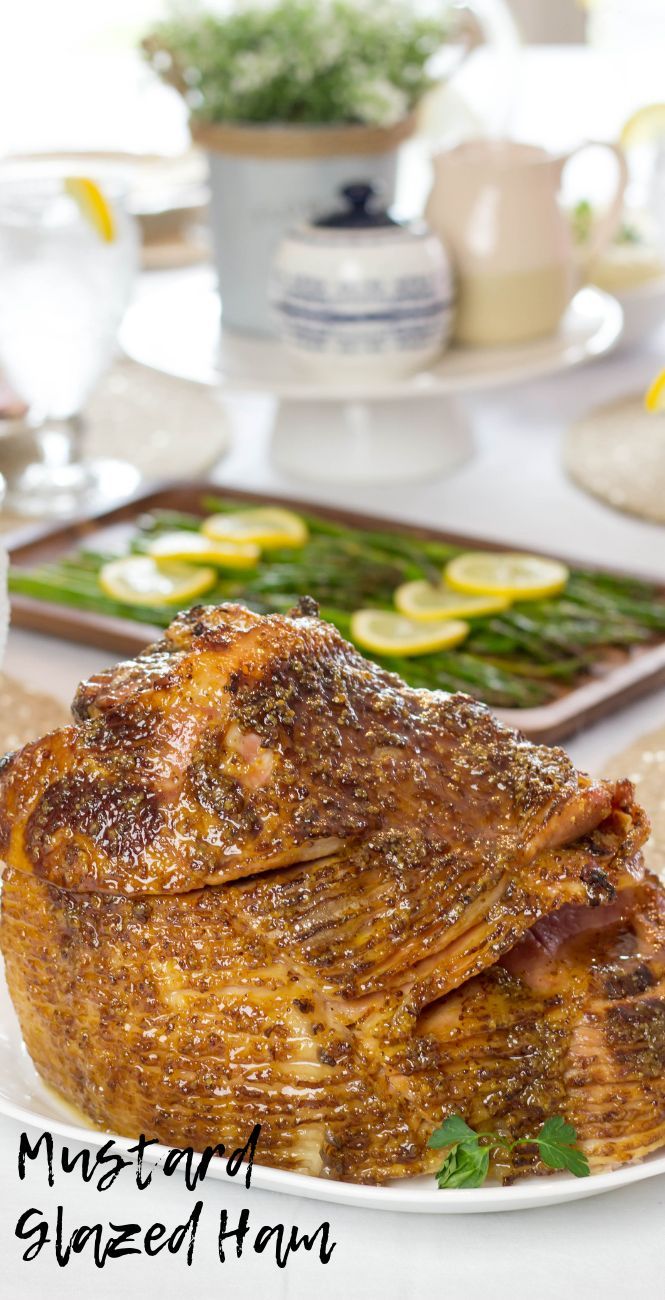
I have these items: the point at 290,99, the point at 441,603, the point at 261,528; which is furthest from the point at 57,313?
the point at 441,603

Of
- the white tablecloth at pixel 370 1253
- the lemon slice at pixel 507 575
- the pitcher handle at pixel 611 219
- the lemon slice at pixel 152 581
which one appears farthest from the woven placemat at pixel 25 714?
the pitcher handle at pixel 611 219

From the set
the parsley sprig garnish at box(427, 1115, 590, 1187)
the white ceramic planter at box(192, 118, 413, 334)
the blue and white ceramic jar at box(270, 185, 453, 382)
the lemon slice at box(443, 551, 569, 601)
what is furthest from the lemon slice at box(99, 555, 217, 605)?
the parsley sprig garnish at box(427, 1115, 590, 1187)

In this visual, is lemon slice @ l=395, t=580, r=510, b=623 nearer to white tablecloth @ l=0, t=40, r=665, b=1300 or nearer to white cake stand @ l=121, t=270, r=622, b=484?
white cake stand @ l=121, t=270, r=622, b=484

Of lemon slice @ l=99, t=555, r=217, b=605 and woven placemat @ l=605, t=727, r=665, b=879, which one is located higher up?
lemon slice @ l=99, t=555, r=217, b=605

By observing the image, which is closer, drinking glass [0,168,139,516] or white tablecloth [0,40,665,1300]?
white tablecloth [0,40,665,1300]

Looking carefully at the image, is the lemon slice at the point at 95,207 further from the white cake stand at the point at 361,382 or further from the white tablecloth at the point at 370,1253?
the white tablecloth at the point at 370,1253

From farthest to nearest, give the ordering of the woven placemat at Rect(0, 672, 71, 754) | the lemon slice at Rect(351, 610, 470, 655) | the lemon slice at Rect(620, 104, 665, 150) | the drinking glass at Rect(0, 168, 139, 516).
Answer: the lemon slice at Rect(620, 104, 665, 150) → the drinking glass at Rect(0, 168, 139, 516) → the lemon slice at Rect(351, 610, 470, 655) → the woven placemat at Rect(0, 672, 71, 754)
